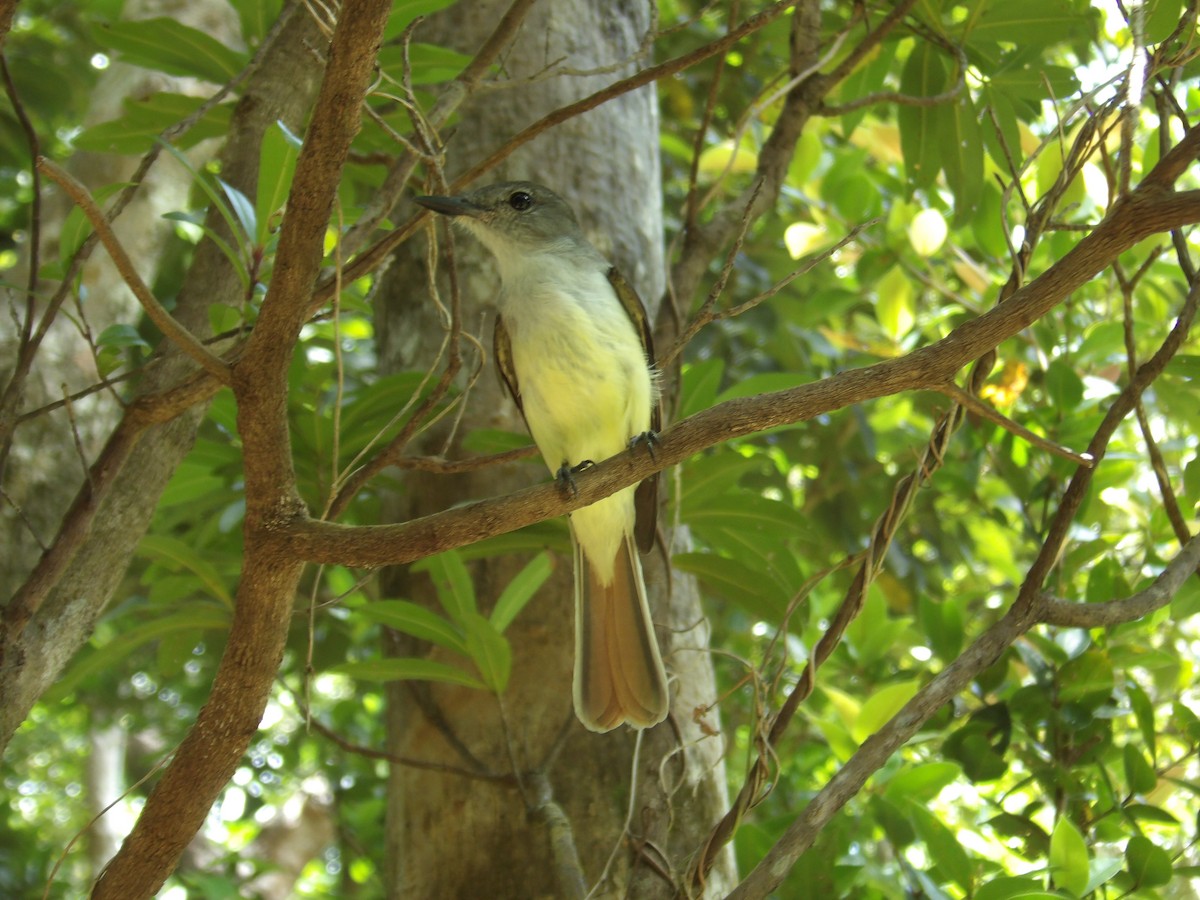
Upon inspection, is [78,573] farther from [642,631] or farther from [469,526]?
[642,631]

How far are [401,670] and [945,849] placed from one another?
1197mm

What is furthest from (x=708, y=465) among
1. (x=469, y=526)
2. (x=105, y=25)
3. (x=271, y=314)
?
(x=105, y=25)

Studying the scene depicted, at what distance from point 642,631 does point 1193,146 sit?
1.43m

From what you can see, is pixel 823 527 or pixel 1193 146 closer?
pixel 1193 146

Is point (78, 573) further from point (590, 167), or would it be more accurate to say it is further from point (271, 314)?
point (590, 167)

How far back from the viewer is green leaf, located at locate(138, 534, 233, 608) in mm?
2359

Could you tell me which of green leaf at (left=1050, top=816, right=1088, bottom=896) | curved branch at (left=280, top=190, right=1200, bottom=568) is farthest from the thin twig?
green leaf at (left=1050, top=816, right=1088, bottom=896)

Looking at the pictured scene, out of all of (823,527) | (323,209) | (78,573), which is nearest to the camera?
(323,209)

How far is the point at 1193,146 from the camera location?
1455mm

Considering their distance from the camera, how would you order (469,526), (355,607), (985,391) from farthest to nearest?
(985,391), (355,607), (469,526)

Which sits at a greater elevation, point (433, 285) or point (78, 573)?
point (433, 285)

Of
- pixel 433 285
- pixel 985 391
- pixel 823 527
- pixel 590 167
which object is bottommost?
pixel 433 285

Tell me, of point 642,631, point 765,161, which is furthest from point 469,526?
point 765,161

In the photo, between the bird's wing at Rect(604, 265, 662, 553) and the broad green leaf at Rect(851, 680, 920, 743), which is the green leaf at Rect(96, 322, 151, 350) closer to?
the bird's wing at Rect(604, 265, 662, 553)
